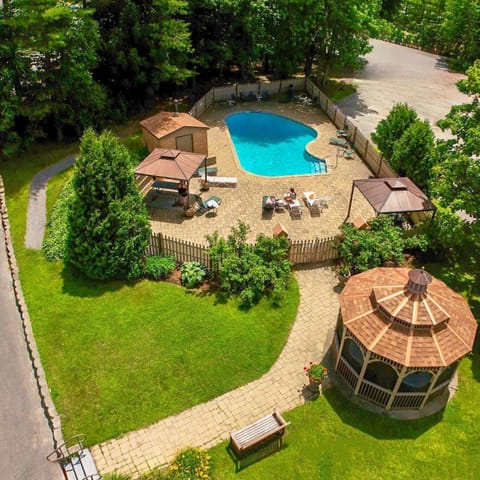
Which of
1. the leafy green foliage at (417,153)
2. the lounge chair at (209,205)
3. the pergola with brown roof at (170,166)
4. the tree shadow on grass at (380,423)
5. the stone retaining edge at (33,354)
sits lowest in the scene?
the stone retaining edge at (33,354)

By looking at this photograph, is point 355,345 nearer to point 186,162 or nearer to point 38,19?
point 186,162

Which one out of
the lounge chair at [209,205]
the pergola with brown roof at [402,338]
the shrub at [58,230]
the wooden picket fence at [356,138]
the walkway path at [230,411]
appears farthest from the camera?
the wooden picket fence at [356,138]

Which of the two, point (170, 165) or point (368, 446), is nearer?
point (368, 446)

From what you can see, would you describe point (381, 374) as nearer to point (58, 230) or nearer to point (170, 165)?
point (170, 165)

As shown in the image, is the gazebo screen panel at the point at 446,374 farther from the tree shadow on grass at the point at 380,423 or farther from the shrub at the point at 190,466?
the shrub at the point at 190,466

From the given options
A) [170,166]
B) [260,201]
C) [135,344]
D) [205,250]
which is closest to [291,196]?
[260,201]

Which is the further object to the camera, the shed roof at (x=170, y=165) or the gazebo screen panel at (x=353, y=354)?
the shed roof at (x=170, y=165)

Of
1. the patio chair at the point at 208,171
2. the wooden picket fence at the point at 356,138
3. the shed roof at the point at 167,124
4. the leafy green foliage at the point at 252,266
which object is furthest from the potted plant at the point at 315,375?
the shed roof at the point at 167,124

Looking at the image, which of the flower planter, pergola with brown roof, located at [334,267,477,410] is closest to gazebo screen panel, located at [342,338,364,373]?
pergola with brown roof, located at [334,267,477,410]
